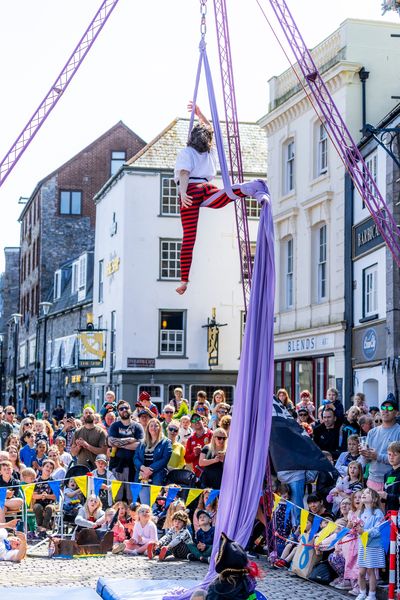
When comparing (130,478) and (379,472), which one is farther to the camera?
(130,478)

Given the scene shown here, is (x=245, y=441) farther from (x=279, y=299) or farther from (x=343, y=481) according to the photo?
(x=279, y=299)

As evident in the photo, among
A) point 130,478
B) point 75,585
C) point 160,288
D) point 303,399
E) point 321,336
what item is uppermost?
point 160,288

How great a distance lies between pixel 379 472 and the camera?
12641mm

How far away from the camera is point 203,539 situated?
13.9 meters

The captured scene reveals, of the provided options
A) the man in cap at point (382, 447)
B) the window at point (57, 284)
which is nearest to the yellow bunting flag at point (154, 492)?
the man in cap at point (382, 447)

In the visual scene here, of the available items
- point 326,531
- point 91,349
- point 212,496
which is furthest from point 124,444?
point 91,349

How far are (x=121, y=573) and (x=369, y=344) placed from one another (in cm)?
1184

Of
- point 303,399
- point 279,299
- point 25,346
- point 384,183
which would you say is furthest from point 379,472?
point 25,346

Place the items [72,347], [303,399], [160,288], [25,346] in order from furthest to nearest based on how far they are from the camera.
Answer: [25,346] < [72,347] < [160,288] < [303,399]

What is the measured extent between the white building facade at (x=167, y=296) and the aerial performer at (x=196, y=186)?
26.5 metres

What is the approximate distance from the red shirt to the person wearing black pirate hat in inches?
276

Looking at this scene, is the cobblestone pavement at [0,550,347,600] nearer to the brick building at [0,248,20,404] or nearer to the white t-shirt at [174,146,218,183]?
the white t-shirt at [174,146,218,183]

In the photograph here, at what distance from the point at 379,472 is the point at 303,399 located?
213 inches

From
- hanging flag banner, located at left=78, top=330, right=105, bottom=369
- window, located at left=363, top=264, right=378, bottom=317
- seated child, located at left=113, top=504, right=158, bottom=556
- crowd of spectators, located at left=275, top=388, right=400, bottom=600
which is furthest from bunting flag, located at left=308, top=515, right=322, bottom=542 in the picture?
hanging flag banner, located at left=78, top=330, right=105, bottom=369
